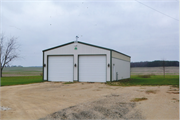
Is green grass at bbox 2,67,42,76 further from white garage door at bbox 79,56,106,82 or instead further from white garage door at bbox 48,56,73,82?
white garage door at bbox 79,56,106,82

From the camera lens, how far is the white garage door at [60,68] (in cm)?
1931

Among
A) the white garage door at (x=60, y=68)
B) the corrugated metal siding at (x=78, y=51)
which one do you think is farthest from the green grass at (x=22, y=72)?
the corrugated metal siding at (x=78, y=51)

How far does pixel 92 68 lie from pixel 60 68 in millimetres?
3468

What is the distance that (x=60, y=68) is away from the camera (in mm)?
19641

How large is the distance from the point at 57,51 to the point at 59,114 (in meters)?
13.9

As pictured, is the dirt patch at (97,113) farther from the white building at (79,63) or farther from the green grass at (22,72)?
the green grass at (22,72)

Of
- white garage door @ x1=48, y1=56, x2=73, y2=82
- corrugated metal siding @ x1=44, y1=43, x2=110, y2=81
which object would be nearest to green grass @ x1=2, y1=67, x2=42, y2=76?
white garage door @ x1=48, y1=56, x2=73, y2=82

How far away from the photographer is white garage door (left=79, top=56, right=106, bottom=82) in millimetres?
18531

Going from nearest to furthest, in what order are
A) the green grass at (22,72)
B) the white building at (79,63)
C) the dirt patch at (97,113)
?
the dirt patch at (97,113)
the white building at (79,63)
the green grass at (22,72)

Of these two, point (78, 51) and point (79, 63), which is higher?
point (78, 51)

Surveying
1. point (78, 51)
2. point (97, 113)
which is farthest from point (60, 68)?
point (97, 113)

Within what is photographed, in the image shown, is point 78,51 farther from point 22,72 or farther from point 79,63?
point 22,72

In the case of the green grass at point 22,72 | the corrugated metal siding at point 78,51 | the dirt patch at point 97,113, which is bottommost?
the green grass at point 22,72

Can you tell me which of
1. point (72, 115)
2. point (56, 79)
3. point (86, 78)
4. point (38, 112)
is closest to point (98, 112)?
point (72, 115)
